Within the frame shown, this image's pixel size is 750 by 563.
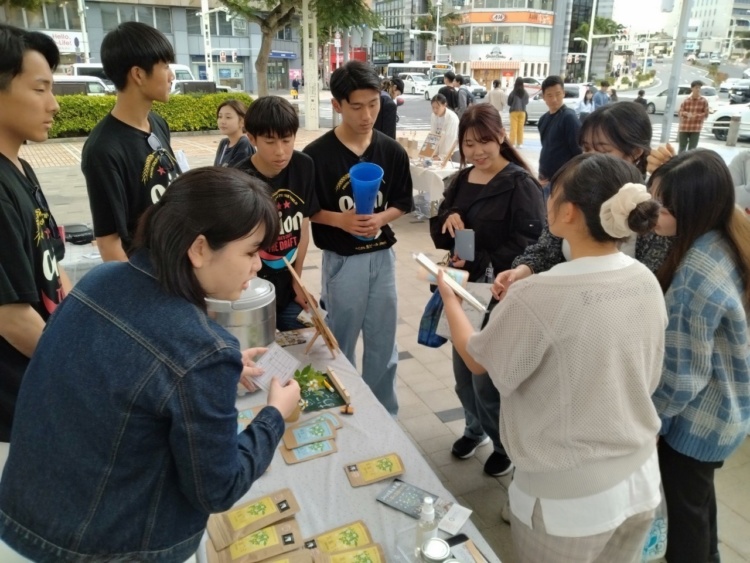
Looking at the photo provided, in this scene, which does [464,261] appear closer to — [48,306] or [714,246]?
[714,246]

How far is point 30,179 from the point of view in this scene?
5.26ft

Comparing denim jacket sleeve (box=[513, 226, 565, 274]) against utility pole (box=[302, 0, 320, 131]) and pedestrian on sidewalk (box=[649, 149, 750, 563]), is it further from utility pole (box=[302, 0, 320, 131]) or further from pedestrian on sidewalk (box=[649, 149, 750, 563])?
utility pole (box=[302, 0, 320, 131])

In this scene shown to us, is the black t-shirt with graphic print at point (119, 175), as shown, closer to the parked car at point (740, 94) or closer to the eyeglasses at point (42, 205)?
the eyeglasses at point (42, 205)

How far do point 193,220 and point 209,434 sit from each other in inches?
14.3

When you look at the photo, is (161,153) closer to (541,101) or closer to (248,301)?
(248,301)

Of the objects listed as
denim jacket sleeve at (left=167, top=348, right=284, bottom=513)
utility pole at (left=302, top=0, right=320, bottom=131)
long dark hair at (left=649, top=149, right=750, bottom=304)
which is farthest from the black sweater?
utility pole at (left=302, top=0, right=320, bottom=131)

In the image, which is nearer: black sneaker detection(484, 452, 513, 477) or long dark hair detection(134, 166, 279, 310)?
long dark hair detection(134, 166, 279, 310)

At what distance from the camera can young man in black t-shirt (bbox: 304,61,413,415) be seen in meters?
2.35

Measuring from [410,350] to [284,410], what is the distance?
2583 millimetres

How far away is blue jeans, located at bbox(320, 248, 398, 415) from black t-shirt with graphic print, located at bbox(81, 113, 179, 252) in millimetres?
859

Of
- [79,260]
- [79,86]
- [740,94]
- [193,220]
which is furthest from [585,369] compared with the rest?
[740,94]

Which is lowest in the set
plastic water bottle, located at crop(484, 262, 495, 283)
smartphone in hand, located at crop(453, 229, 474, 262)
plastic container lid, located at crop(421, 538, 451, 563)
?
plastic container lid, located at crop(421, 538, 451, 563)

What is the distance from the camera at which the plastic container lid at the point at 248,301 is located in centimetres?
187

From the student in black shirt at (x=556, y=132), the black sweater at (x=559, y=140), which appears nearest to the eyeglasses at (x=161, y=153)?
the student in black shirt at (x=556, y=132)
